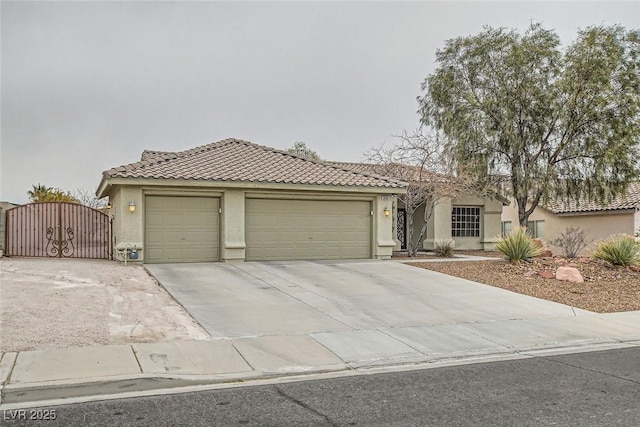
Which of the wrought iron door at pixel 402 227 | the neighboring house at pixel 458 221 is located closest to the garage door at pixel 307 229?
the neighboring house at pixel 458 221

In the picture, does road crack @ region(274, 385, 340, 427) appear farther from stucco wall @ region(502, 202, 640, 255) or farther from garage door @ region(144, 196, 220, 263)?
stucco wall @ region(502, 202, 640, 255)

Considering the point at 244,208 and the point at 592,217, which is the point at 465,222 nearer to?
the point at 592,217

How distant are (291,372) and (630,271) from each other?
13953 mm

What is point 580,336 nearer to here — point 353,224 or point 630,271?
point 630,271

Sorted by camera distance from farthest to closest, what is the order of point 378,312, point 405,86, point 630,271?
point 405,86
point 630,271
point 378,312

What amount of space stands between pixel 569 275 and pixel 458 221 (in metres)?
11.2

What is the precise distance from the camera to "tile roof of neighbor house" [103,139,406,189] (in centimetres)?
1789

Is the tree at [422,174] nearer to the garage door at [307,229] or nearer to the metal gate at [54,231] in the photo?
the garage door at [307,229]

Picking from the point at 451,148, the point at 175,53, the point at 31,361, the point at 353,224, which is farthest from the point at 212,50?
the point at 31,361

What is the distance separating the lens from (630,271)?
17359 millimetres

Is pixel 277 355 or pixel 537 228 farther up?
pixel 537 228

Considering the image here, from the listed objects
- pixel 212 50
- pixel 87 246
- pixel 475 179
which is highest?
pixel 212 50

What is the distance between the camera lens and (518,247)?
1817cm

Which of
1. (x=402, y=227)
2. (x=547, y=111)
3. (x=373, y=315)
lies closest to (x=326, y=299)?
(x=373, y=315)
